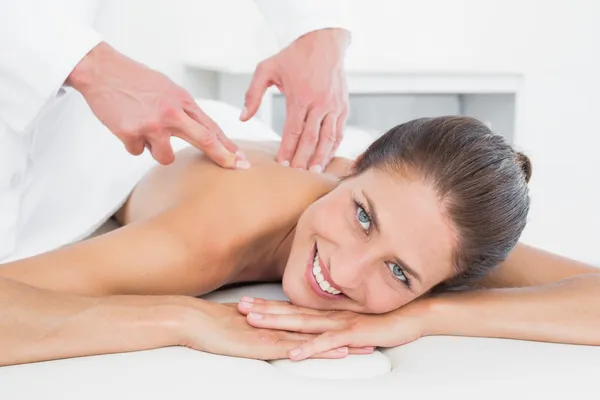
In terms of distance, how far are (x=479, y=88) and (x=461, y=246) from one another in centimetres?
200

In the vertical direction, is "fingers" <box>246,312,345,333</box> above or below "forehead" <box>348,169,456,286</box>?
below

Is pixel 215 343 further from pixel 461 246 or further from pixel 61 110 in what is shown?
pixel 61 110

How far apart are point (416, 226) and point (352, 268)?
0.40 ft

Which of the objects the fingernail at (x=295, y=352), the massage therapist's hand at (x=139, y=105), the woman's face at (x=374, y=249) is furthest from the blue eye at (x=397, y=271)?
the massage therapist's hand at (x=139, y=105)

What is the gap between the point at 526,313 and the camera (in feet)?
4.98

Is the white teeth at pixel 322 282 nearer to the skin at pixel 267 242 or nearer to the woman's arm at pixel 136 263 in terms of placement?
the skin at pixel 267 242

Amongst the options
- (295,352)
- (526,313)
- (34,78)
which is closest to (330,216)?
(295,352)

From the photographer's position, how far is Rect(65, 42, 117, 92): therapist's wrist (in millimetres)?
1641

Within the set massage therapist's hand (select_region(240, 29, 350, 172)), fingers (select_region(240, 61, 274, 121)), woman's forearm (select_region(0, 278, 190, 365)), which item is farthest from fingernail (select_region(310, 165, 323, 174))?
woman's forearm (select_region(0, 278, 190, 365))

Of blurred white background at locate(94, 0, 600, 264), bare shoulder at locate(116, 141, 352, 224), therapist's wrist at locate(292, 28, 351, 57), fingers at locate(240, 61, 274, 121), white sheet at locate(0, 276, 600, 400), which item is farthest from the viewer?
blurred white background at locate(94, 0, 600, 264)

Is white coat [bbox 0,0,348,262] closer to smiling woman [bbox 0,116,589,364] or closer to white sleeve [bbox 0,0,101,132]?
white sleeve [bbox 0,0,101,132]

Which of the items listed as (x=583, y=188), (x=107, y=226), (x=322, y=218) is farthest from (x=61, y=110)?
(x=583, y=188)

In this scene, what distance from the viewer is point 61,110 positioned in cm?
213

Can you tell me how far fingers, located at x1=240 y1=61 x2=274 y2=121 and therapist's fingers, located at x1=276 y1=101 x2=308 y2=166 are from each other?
0.07 metres
